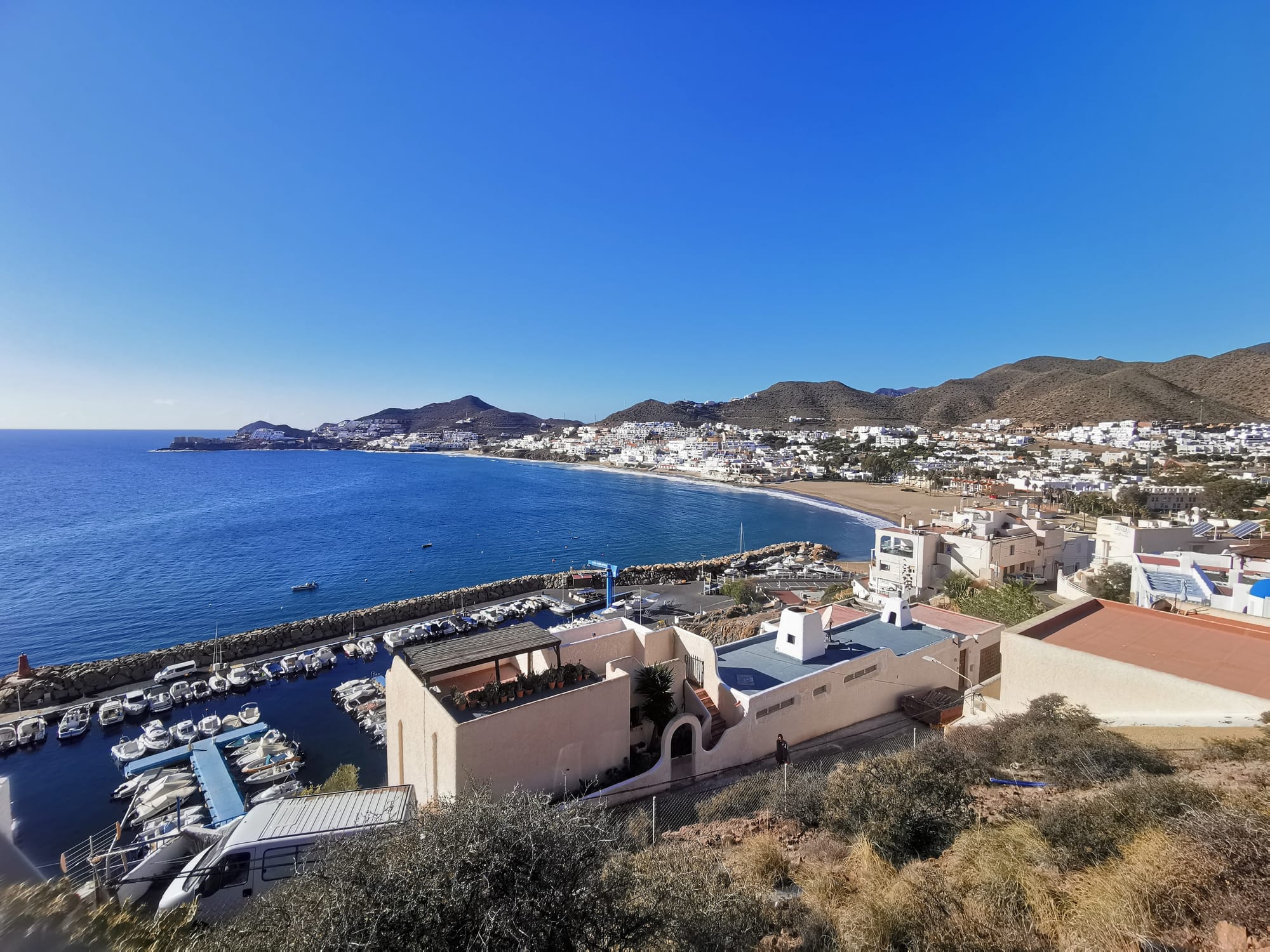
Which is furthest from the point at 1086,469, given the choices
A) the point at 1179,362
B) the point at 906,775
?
the point at 906,775

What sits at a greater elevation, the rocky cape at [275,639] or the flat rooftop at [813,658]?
the flat rooftop at [813,658]

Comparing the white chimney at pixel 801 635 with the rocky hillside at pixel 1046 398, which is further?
the rocky hillside at pixel 1046 398

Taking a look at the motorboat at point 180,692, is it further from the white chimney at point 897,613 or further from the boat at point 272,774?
the white chimney at point 897,613

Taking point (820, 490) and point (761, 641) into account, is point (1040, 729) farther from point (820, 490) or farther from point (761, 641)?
point (820, 490)

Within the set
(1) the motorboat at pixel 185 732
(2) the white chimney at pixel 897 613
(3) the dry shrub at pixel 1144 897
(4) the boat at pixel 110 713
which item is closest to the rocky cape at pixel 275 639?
(4) the boat at pixel 110 713

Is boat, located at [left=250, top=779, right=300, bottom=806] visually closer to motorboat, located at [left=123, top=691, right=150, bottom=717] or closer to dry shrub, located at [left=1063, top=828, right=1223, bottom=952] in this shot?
motorboat, located at [left=123, top=691, right=150, bottom=717]

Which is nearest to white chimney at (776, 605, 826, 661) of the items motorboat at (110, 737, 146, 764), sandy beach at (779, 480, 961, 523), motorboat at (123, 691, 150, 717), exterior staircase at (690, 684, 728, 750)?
exterior staircase at (690, 684, 728, 750)

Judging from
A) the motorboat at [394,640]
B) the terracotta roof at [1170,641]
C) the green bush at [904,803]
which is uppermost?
the terracotta roof at [1170,641]
